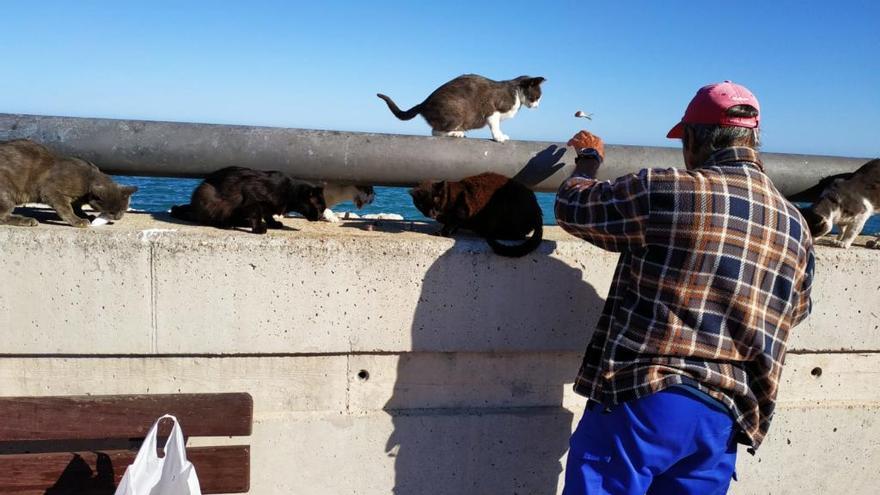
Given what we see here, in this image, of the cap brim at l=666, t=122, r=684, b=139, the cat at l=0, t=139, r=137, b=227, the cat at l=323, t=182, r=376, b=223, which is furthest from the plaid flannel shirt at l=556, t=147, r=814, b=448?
the cat at l=323, t=182, r=376, b=223

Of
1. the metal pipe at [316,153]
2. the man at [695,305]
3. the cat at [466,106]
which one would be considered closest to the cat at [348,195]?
the metal pipe at [316,153]

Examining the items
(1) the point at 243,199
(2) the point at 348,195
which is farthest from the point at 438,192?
(2) the point at 348,195

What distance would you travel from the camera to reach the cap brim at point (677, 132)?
225 cm

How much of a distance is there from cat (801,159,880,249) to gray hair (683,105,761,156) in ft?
4.93

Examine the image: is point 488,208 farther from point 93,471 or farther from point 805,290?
point 93,471

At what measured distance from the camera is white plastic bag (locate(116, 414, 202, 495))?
228 cm

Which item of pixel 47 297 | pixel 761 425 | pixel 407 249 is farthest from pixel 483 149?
pixel 47 297

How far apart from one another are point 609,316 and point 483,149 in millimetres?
1256

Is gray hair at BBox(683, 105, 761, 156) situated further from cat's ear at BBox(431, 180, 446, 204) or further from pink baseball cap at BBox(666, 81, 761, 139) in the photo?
cat's ear at BBox(431, 180, 446, 204)

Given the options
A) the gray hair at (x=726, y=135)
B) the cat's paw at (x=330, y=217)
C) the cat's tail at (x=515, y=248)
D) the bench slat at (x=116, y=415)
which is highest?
the gray hair at (x=726, y=135)

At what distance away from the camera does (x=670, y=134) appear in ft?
8.03

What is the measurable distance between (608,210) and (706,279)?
350mm

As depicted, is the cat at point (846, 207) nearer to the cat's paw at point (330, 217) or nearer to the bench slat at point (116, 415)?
the cat's paw at point (330, 217)

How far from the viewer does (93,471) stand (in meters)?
2.50
